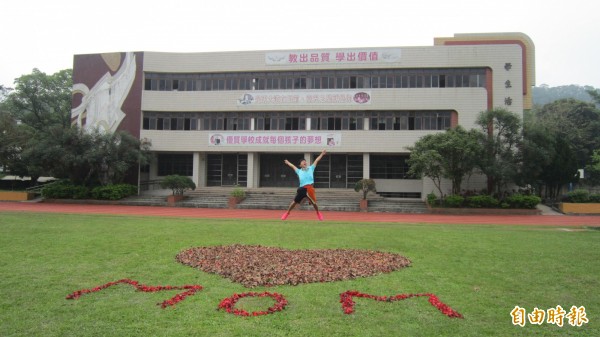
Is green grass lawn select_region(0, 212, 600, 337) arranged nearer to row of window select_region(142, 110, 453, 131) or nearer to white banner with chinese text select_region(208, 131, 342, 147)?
row of window select_region(142, 110, 453, 131)

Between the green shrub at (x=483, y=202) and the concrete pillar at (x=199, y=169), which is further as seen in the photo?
the concrete pillar at (x=199, y=169)

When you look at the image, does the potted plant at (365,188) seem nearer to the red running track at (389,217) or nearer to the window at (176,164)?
the red running track at (389,217)

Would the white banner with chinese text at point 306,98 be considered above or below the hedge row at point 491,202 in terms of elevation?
above

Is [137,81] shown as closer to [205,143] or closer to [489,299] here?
[205,143]

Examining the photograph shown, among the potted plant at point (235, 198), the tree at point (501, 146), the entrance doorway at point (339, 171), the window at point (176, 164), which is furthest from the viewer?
the window at point (176, 164)

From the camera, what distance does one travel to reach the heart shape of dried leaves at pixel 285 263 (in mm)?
6113

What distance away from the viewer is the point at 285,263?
7039mm

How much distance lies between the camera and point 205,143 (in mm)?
31422

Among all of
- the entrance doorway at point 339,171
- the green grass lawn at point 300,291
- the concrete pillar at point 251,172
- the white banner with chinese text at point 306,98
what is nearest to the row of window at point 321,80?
the white banner with chinese text at point 306,98

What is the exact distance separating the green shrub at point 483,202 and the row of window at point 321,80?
346 inches

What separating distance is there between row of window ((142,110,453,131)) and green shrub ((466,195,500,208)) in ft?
20.3

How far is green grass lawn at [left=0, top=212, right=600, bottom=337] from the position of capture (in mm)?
4293

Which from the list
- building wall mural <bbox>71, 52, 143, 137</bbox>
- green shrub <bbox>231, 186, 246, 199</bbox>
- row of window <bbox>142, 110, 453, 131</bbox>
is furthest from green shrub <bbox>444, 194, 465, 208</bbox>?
building wall mural <bbox>71, 52, 143, 137</bbox>

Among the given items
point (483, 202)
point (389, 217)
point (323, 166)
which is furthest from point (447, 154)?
point (323, 166)
